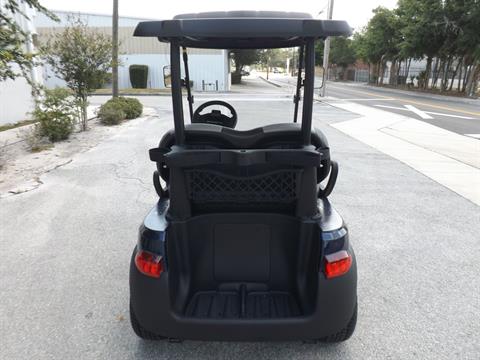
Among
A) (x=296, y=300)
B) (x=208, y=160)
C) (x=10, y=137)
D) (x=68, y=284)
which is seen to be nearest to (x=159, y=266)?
(x=208, y=160)

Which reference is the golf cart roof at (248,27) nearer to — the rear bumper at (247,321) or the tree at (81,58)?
the rear bumper at (247,321)

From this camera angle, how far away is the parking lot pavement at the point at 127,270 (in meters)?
2.21

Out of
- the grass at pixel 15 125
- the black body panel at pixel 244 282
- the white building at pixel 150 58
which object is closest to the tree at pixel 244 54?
the black body panel at pixel 244 282

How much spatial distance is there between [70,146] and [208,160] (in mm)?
6919

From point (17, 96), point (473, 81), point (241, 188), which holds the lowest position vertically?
point (17, 96)

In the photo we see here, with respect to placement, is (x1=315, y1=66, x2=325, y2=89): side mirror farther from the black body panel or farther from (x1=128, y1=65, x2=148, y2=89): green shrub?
(x1=128, y1=65, x2=148, y2=89): green shrub

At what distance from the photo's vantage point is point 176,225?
2.03 meters

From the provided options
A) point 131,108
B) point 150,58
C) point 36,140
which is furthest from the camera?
point 150,58

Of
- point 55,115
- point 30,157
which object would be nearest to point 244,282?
point 30,157

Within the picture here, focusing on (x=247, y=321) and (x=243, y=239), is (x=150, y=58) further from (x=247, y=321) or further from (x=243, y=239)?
(x=247, y=321)

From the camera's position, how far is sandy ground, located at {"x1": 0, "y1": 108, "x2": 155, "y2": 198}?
5.25 m

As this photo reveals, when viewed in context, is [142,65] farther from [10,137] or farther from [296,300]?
[296,300]

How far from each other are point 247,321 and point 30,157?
6337 mm

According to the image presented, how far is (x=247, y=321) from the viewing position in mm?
1870
